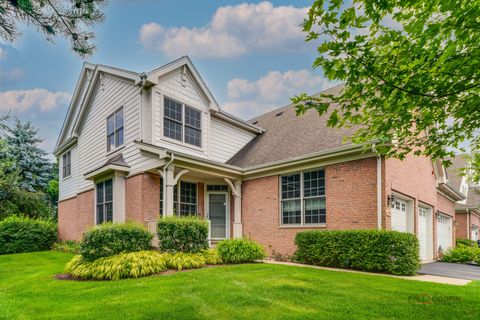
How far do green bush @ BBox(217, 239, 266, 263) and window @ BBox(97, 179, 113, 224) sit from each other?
516 centimetres

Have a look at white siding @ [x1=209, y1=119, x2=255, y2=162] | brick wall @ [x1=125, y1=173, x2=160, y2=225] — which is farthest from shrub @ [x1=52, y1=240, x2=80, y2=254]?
white siding @ [x1=209, y1=119, x2=255, y2=162]

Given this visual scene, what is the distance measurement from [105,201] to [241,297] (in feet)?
29.6

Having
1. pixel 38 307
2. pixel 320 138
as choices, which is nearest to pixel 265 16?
pixel 320 138

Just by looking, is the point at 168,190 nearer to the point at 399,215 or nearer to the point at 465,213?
the point at 399,215

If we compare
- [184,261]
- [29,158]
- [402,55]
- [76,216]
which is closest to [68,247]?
[76,216]

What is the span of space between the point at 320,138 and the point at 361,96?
8094 mm

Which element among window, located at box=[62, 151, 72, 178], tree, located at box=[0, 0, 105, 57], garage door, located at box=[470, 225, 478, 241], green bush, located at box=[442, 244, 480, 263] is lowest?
garage door, located at box=[470, 225, 478, 241]

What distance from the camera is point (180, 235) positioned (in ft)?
31.3

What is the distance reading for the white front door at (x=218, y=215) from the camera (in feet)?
45.9

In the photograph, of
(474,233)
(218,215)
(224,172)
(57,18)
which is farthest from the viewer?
(474,233)

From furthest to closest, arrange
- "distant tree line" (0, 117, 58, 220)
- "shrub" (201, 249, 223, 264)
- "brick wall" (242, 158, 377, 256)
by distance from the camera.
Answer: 1. "distant tree line" (0, 117, 58, 220)
2. "brick wall" (242, 158, 377, 256)
3. "shrub" (201, 249, 223, 264)

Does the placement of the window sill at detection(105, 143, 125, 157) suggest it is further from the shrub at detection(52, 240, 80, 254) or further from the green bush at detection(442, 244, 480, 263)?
the green bush at detection(442, 244, 480, 263)

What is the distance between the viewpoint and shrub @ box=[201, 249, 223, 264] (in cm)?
962

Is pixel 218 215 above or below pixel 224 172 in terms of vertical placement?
below
